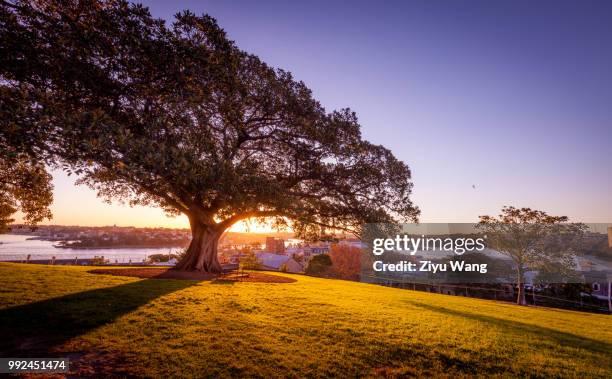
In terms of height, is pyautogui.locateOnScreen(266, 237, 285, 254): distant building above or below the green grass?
below

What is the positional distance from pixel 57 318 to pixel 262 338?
4734 mm

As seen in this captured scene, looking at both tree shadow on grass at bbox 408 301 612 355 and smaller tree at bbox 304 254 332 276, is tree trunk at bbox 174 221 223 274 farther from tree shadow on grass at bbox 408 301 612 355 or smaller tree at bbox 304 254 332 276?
smaller tree at bbox 304 254 332 276

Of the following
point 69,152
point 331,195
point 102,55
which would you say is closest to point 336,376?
point 69,152

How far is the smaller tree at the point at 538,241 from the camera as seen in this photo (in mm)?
30547

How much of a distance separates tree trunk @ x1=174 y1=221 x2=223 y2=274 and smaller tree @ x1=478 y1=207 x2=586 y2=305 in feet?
103

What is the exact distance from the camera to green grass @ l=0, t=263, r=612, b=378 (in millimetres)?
5039

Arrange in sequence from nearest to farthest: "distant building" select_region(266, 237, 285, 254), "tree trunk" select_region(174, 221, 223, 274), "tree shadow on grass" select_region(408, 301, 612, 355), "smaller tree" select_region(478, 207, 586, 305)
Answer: "tree shadow on grass" select_region(408, 301, 612, 355) < "tree trunk" select_region(174, 221, 223, 274) < "smaller tree" select_region(478, 207, 586, 305) < "distant building" select_region(266, 237, 285, 254)

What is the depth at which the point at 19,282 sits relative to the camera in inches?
415

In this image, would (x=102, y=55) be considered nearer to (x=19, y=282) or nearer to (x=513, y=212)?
(x=19, y=282)

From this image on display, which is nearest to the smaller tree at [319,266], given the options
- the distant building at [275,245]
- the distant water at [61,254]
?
the distant water at [61,254]

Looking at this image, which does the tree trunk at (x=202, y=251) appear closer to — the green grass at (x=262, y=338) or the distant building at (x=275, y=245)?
the green grass at (x=262, y=338)

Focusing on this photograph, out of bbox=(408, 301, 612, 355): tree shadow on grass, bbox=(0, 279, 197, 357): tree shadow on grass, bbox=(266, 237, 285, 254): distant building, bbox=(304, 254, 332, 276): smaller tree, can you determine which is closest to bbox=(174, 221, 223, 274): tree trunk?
bbox=(0, 279, 197, 357): tree shadow on grass

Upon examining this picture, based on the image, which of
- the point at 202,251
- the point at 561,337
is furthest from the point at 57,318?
the point at 561,337

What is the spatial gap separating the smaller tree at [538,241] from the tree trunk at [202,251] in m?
31.4
